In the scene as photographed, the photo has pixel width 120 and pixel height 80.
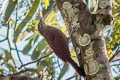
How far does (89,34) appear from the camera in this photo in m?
0.94

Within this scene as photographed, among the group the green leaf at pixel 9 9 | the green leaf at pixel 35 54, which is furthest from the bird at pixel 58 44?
the green leaf at pixel 35 54

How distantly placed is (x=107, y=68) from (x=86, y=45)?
0.10 m

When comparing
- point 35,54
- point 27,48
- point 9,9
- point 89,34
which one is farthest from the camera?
point 27,48

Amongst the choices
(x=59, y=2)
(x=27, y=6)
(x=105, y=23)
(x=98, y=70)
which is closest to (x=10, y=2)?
(x=27, y=6)

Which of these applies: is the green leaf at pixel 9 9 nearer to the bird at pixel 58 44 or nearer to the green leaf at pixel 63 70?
the green leaf at pixel 63 70

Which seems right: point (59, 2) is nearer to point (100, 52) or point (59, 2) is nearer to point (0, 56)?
point (100, 52)

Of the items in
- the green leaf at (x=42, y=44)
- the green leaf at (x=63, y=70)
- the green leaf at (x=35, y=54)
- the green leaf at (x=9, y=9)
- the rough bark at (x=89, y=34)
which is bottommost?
the green leaf at (x=63, y=70)

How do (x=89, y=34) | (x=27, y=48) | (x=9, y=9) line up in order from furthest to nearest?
(x=27, y=48)
(x=9, y=9)
(x=89, y=34)

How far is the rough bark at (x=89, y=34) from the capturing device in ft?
2.90

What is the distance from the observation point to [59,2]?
3.52 ft

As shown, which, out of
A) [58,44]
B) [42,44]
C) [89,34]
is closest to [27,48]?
[42,44]

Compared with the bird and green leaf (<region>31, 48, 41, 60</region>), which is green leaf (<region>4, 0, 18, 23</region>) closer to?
green leaf (<region>31, 48, 41, 60</region>)

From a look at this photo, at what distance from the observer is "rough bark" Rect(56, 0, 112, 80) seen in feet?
2.90

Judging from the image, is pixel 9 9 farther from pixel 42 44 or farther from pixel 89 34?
pixel 89 34
